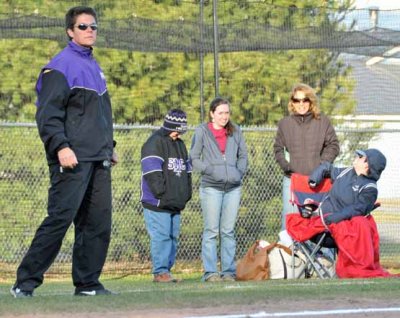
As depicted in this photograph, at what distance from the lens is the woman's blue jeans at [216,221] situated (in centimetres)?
1205

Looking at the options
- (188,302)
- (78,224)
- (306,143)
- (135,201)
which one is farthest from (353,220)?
(188,302)

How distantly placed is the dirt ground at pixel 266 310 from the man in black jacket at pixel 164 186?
15.5 ft

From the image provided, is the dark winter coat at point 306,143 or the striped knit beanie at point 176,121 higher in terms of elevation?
the striped knit beanie at point 176,121

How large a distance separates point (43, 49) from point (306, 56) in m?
3.69

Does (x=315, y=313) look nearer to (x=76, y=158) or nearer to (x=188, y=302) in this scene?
(x=188, y=302)

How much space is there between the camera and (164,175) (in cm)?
1190

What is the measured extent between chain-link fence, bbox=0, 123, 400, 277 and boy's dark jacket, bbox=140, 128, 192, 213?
188cm

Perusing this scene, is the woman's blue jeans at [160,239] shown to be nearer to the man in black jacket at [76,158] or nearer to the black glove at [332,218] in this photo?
the black glove at [332,218]

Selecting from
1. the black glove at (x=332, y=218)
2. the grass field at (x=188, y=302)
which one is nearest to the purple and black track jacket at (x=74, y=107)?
the grass field at (x=188, y=302)

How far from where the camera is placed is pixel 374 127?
51.0ft

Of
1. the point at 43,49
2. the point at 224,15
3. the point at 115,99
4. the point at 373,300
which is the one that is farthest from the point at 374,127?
the point at 373,300

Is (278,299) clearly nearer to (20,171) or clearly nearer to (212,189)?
(212,189)

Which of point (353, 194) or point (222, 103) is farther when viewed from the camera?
point (222, 103)

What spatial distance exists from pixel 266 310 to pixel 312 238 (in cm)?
484
